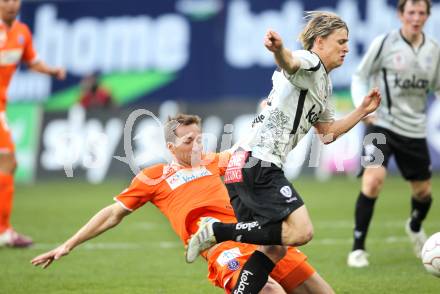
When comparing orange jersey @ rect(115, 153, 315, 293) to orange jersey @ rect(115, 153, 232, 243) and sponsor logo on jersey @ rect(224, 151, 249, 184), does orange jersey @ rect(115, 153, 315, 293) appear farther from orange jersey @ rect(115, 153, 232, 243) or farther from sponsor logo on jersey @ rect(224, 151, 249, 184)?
sponsor logo on jersey @ rect(224, 151, 249, 184)

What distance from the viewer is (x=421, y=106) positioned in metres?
8.80

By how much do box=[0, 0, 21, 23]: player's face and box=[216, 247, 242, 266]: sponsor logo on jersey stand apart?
16.7 ft

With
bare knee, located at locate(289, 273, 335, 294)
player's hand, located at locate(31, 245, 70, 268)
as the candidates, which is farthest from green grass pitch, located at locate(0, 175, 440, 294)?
player's hand, located at locate(31, 245, 70, 268)

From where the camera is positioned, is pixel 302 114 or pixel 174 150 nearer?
pixel 302 114

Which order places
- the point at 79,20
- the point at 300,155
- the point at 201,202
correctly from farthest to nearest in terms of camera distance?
the point at 79,20 → the point at 300,155 → the point at 201,202

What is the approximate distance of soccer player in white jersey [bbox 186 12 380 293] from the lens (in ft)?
17.9

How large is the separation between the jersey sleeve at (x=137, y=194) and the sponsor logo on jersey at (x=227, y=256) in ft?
2.38

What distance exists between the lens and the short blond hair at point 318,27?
19.0ft

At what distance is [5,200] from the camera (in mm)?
9680

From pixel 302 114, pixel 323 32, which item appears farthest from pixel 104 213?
pixel 323 32

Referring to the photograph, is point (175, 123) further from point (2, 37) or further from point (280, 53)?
point (2, 37)

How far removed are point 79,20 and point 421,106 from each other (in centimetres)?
1487

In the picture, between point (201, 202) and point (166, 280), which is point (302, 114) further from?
point (166, 280)

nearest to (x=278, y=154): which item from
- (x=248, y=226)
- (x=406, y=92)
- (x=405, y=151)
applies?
(x=248, y=226)
